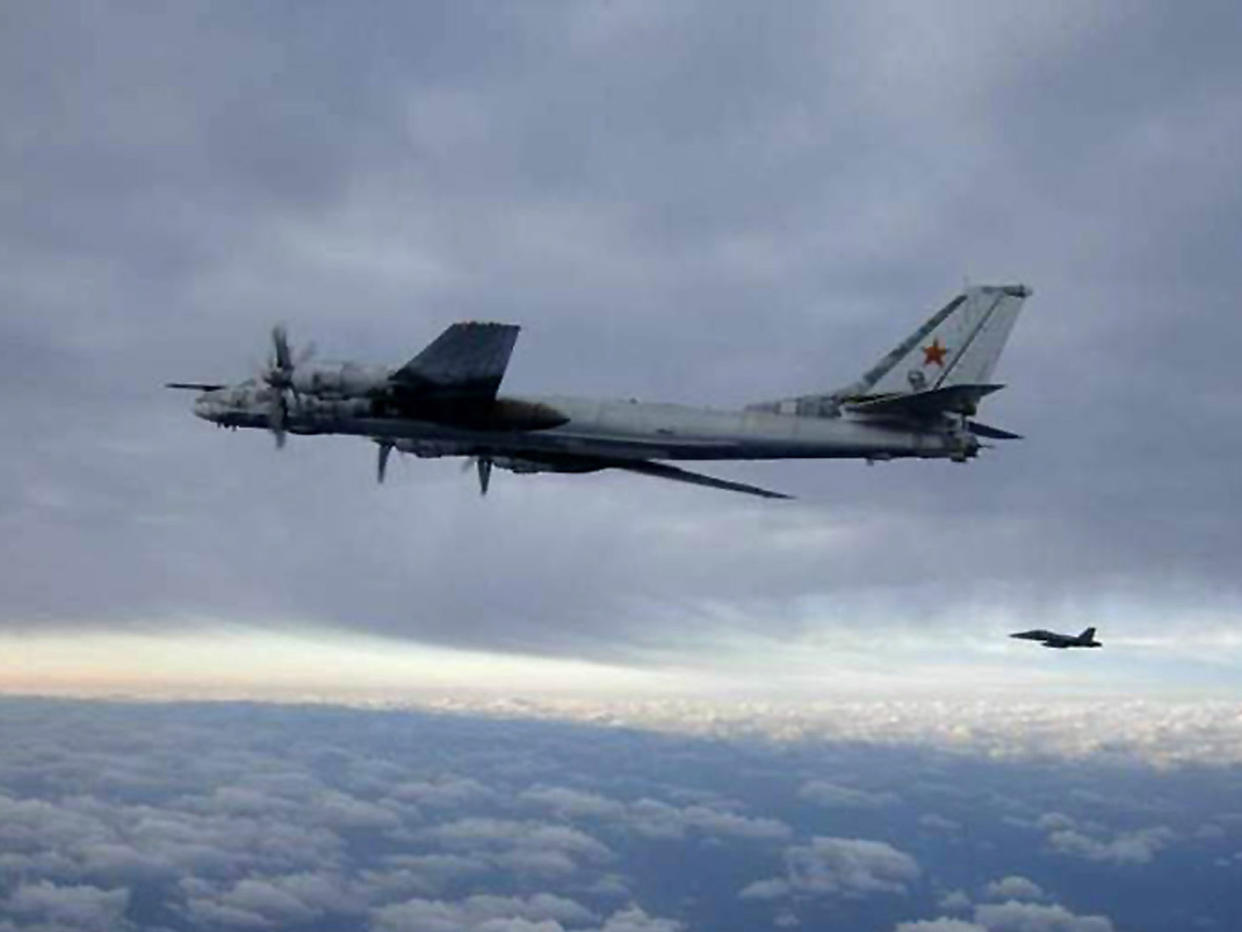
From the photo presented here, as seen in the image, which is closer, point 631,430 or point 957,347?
point 631,430

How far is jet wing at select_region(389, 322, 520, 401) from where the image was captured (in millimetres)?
62281

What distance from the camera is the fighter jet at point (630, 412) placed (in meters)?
67.1

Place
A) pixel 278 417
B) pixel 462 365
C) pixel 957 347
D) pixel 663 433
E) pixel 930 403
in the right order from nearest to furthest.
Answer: pixel 462 365 → pixel 930 403 → pixel 278 417 → pixel 663 433 → pixel 957 347

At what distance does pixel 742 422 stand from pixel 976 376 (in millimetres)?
13653

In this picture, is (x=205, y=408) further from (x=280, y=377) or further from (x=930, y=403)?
(x=930, y=403)

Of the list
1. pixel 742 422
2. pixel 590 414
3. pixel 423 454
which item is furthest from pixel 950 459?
pixel 423 454

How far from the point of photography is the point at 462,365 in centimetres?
6475

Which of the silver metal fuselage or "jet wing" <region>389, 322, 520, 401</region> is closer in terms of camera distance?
"jet wing" <region>389, 322, 520, 401</region>

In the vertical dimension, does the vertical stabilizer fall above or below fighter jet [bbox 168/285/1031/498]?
above

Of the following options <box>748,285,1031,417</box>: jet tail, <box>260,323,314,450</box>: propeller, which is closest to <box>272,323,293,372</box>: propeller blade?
<box>260,323,314,450</box>: propeller

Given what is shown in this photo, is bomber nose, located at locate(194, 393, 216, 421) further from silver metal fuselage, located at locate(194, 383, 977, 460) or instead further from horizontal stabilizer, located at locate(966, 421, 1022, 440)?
horizontal stabilizer, located at locate(966, 421, 1022, 440)

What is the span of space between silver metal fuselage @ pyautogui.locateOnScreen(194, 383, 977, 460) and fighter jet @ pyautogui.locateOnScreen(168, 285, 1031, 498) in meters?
0.05

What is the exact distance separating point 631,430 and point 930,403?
48.8 ft

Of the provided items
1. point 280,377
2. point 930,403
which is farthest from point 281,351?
point 930,403
